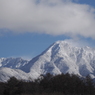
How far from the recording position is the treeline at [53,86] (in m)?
61.7

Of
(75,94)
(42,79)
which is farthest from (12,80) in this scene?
(75,94)

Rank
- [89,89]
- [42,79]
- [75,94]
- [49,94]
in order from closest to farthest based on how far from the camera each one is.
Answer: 1. [49,94]
2. [75,94]
3. [89,89]
4. [42,79]

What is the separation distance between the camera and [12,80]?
66000 millimetres

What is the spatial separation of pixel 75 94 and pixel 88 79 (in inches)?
337

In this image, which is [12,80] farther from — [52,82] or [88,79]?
[88,79]

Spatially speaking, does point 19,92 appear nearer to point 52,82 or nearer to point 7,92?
point 7,92

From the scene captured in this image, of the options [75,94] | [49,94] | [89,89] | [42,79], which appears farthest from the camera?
[42,79]

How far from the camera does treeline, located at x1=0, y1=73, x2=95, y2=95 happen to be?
61.7 metres

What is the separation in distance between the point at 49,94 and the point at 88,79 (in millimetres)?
16051

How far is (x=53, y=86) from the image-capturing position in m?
67.6

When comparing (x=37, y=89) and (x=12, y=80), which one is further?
(x=12, y=80)

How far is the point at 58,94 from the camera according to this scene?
5622 cm

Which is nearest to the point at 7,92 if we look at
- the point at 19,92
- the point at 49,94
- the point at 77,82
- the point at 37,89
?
the point at 19,92

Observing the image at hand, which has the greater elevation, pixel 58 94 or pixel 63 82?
pixel 63 82
